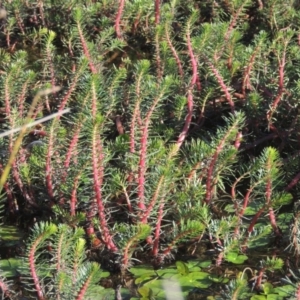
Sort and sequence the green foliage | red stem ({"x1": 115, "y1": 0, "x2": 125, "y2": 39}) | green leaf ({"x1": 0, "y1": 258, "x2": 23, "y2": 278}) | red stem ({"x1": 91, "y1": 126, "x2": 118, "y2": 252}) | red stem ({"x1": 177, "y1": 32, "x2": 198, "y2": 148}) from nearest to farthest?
1. the green foliage
2. red stem ({"x1": 91, "y1": 126, "x2": 118, "y2": 252})
3. green leaf ({"x1": 0, "y1": 258, "x2": 23, "y2": 278})
4. red stem ({"x1": 177, "y1": 32, "x2": 198, "y2": 148})
5. red stem ({"x1": 115, "y1": 0, "x2": 125, "y2": 39})

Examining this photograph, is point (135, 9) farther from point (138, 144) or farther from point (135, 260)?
point (135, 260)

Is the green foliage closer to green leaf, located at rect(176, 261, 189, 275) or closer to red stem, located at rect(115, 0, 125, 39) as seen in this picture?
green leaf, located at rect(176, 261, 189, 275)

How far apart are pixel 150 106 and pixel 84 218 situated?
0.58 metres

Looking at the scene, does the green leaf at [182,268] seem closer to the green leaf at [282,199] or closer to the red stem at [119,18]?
the green leaf at [282,199]

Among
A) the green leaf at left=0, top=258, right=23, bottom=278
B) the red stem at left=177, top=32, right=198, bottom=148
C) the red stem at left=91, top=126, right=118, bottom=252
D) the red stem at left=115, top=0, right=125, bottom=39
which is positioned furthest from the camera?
the red stem at left=115, top=0, right=125, bottom=39

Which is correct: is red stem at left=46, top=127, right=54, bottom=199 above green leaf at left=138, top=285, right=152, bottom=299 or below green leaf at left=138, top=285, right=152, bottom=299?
above

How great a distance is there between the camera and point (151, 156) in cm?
292

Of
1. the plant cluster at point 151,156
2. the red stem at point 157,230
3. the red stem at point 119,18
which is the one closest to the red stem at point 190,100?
the plant cluster at point 151,156

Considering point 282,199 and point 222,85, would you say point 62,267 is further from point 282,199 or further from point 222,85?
point 222,85

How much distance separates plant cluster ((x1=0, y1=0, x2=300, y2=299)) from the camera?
8.93 ft

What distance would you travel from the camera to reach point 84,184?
2932 millimetres

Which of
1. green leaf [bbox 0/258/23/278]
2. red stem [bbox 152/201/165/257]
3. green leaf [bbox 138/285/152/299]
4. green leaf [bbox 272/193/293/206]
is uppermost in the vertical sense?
green leaf [bbox 272/193/293/206]

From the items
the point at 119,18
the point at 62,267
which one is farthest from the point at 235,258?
the point at 119,18

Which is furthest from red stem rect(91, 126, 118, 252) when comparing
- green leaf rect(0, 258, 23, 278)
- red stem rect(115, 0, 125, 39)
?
red stem rect(115, 0, 125, 39)
